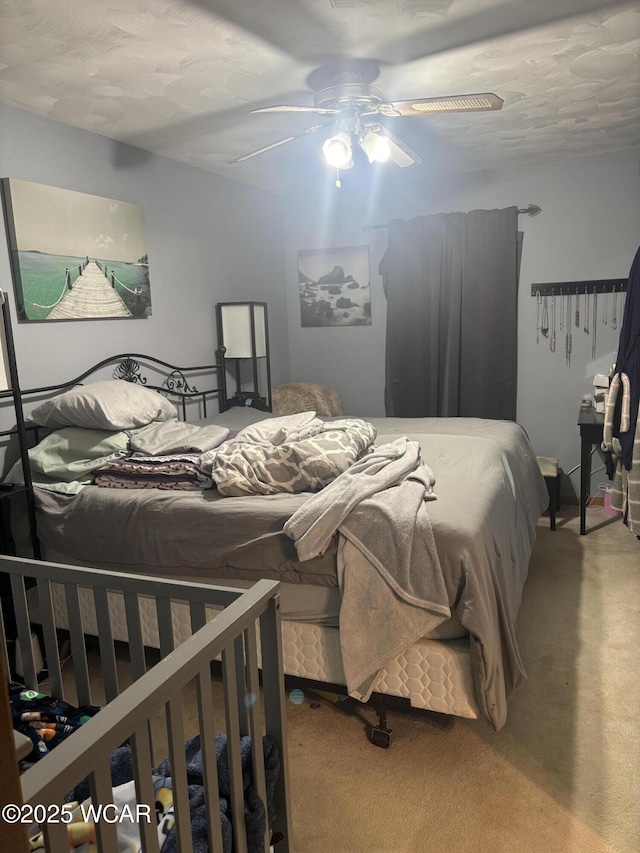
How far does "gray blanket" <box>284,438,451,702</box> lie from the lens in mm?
1976

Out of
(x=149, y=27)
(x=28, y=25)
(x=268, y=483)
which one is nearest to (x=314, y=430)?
(x=268, y=483)

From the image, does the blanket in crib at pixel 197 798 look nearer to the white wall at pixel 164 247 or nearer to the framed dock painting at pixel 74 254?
the white wall at pixel 164 247

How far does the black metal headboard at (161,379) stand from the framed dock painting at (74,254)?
28 cm

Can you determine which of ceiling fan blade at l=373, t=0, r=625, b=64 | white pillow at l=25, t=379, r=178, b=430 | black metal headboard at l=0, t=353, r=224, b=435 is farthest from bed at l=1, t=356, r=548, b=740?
ceiling fan blade at l=373, t=0, r=625, b=64

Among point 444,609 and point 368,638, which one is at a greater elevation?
point 444,609

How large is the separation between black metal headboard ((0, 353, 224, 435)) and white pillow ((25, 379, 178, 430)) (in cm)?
16

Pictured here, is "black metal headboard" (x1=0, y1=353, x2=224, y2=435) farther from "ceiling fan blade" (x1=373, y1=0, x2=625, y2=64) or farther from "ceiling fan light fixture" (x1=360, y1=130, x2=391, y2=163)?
"ceiling fan blade" (x1=373, y1=0, x2=625, y2=64)

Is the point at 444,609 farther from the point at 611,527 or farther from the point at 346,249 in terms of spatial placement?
the point at 346,249

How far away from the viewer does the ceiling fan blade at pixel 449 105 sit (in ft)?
7.82

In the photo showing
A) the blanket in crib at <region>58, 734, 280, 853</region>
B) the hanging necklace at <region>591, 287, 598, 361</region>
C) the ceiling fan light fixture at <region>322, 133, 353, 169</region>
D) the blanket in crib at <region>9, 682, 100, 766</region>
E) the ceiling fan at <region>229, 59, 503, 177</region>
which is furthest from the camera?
the hanging necklace at <region>591, 287, 598, 361</region>

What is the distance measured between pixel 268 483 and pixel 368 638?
725 millimetres

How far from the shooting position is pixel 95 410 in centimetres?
285

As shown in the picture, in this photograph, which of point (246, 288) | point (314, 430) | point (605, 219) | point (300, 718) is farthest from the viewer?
point (246, 288)

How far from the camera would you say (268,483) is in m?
2.45
